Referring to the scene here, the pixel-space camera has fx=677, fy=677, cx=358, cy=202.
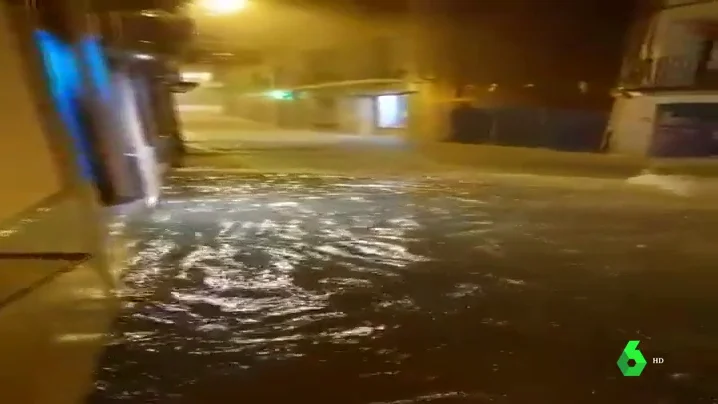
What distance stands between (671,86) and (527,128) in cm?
14

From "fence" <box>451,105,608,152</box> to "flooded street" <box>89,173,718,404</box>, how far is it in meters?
0.07

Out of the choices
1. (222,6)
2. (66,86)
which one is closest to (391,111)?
(222,6)

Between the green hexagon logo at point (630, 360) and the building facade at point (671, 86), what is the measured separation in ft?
1.03

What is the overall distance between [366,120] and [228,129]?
139 millimetres

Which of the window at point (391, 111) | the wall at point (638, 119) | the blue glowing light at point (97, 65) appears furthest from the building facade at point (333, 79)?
the wall at point (638, 119)

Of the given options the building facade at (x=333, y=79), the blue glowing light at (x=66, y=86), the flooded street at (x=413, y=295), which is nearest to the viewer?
the flooded street at (x=413, y=295)

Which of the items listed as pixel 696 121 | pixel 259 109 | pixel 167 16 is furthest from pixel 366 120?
pixel 696 121

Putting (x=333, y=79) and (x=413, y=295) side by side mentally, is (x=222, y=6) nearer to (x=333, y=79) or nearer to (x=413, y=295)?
(x=333, y=79)

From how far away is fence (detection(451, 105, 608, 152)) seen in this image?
2.32 feet

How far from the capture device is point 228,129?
674 millimetres

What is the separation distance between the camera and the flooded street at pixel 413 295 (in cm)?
40

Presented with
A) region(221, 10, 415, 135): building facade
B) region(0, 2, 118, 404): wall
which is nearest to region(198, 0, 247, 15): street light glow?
region(221, 10, 415, 135): building facade

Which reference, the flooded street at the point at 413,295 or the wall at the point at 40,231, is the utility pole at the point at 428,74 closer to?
the flooded street at the point at 413,295

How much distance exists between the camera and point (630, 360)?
16.8 inches
